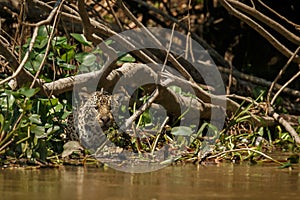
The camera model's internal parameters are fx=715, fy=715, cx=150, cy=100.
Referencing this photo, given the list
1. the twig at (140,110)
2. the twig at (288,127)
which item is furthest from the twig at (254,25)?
the twig at (140,110)

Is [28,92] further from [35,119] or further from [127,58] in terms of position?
[127,58]

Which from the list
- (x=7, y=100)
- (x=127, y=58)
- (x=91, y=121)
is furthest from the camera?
(x=127, y=58)

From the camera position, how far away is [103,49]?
14.0 feet

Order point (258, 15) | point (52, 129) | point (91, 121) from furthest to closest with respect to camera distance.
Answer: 1. point (258, 15)
2. point (91, 121)
3. point (52, 129)

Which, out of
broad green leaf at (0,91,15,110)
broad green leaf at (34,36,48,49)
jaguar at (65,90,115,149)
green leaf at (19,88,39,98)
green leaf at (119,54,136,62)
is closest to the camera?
green leaf at (19,88,39,98)

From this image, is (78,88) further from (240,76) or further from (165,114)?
(240,76)

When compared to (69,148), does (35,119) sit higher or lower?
higher

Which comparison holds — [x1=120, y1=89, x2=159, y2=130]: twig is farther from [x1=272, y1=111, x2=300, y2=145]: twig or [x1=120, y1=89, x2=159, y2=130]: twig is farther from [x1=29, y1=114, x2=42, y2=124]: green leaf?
[x1=272, y1=111, x2=300, y2=145]: twig

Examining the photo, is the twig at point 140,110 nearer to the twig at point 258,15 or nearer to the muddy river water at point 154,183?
the muddy river water at point 154,183

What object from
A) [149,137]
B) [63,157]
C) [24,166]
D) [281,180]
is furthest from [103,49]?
[281,180]

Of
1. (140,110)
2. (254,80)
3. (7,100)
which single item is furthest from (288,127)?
(7,100)

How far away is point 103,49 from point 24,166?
1.29 metres

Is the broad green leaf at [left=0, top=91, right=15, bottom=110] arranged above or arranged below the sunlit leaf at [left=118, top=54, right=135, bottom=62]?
below

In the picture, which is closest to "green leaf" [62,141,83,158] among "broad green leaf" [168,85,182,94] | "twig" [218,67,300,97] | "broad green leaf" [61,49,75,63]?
"broad green leaf" [61,49,75,63]
